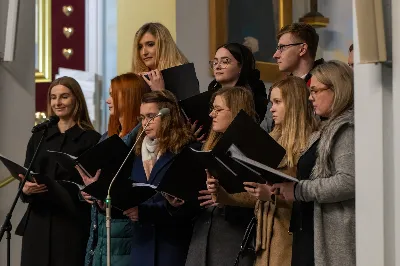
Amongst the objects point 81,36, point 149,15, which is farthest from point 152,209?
point 81,36

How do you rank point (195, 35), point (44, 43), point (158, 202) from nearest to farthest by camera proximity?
point (158, 202)
point (195, 35)
point (44, 43)

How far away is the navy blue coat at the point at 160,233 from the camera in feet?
17.1

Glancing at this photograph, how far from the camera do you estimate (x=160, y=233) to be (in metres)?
5.29

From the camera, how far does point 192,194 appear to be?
5.00 m

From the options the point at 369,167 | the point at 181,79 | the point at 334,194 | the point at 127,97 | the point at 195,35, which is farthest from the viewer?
the point at 195,35

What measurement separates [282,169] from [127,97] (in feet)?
4.20

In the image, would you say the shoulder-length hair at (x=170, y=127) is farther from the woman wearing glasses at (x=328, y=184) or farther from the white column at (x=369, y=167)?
the white column at (x=369, y=167)

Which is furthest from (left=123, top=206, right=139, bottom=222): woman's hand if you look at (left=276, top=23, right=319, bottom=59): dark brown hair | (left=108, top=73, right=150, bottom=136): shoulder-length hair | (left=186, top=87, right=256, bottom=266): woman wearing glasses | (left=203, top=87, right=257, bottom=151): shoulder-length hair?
(left=276, top=23, right=319, bottom=59): dark brown hair

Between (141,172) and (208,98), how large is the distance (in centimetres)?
58

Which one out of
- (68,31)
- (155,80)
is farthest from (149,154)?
(68,31)

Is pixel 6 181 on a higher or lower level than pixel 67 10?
lower

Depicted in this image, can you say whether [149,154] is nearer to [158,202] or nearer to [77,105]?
[158,202]

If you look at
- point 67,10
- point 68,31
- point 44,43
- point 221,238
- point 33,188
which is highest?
point 67,10

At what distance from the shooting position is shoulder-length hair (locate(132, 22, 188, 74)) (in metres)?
6.10
